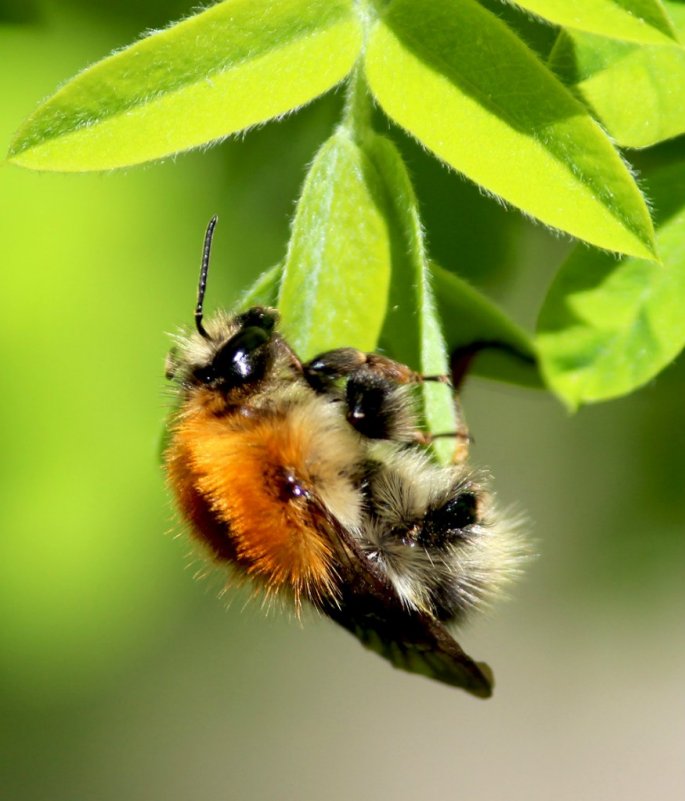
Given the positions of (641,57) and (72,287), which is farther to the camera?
(72,287)

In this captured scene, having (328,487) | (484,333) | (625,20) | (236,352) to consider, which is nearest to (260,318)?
(236,352)

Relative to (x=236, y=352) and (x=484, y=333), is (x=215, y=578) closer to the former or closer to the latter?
(x=236, y=352)

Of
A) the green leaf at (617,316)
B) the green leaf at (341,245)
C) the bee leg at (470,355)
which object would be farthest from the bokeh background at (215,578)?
the green leaf at (341,245)

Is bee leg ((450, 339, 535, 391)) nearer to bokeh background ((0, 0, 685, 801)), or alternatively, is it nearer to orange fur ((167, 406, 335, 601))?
bokeh background ((0, 0, 685, 801))

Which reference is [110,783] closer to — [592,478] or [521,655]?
[521,655]

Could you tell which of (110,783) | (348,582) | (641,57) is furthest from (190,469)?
(110,783)

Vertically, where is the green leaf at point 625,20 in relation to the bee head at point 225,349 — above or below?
above

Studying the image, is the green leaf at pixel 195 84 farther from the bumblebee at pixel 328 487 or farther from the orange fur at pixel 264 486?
the orange fur at pixel 264 486
